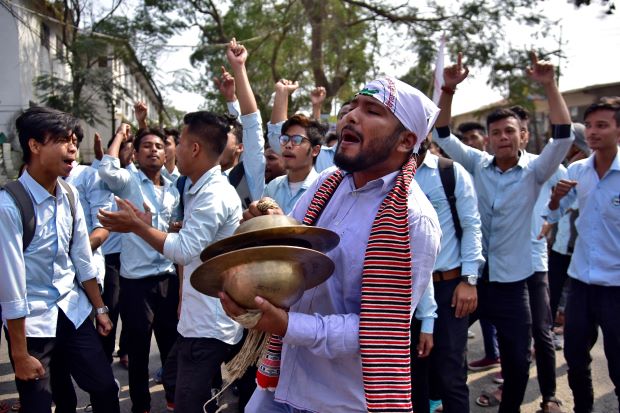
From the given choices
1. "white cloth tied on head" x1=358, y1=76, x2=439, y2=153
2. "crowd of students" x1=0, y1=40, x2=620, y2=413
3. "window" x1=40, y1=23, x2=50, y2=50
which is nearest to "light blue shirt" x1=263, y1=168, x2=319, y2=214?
"crowd of students" x1=0, y1=40, x2=620, y2=413

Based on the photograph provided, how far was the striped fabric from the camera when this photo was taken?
176 centimetres

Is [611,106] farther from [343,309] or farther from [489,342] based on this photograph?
[343,309]

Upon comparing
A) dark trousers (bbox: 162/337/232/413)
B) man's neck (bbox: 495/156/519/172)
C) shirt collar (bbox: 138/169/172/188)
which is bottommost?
dark trousers (bbox: 162/337/232/413)

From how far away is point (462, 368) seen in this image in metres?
3.59

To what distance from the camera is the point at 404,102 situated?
6.52 feet

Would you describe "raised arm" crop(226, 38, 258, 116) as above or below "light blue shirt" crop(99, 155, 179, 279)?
above

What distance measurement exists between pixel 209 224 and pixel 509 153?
2.31 m

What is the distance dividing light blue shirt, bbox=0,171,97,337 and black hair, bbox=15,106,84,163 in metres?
0.22

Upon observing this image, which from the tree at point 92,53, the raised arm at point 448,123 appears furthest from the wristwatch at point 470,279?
the tree at point 92,53

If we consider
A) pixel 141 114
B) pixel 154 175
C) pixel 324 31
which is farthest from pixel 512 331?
pixel 324 31

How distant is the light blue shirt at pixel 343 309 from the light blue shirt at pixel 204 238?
3.37ft

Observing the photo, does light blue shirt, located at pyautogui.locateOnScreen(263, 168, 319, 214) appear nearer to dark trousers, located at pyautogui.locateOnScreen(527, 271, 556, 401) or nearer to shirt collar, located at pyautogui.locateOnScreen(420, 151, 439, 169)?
shirt collar, located at pyautogui.locateOnScreen(420, 151, 439, 169)

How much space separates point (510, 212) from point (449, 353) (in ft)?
3.75

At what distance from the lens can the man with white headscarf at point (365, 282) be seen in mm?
1774
